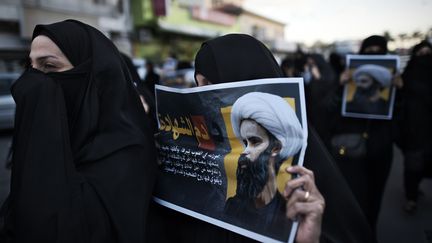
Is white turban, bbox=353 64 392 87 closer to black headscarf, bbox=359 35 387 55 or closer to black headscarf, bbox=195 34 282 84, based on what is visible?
black headscarf, bbox=359 35 387 55

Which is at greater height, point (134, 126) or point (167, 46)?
point (167, 46)

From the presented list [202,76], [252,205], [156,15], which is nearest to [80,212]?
[252,205]

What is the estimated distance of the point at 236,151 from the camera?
3.41 feet

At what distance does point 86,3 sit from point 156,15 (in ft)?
17.2

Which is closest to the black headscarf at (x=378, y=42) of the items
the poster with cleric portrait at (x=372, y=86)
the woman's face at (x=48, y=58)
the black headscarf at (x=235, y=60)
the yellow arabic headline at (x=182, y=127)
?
the poster with cleric portrait at (x=372, y=86)

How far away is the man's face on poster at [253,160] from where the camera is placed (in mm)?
959

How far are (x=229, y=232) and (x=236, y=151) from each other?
287mm

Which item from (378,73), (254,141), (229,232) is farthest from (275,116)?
(378,73)

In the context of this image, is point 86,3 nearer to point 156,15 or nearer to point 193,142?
point 156,15

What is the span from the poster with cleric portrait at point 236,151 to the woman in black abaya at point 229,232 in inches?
4.6

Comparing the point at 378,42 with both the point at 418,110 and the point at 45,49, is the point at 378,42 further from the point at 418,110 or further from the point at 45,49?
the point at 45,49

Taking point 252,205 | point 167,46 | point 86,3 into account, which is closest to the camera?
point 252,205

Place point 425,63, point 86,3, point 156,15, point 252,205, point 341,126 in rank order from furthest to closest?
point 156,15 < point 86,3 < point 425,63 < point 341,126 < point 252,205

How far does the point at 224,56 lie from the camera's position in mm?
1203
